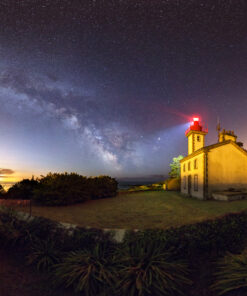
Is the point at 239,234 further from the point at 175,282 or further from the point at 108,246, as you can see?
the point at 108,246

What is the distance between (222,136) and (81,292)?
79.5 feet

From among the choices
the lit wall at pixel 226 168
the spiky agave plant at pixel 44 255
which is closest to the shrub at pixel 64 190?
the spiky agave plant at pixel 44 255

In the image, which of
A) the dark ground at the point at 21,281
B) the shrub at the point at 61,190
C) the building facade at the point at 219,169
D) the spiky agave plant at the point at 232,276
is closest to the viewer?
the spiky agave plant at the point at 232,276

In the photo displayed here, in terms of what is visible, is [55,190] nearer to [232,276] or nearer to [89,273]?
[89,273]

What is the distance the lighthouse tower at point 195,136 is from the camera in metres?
25.3

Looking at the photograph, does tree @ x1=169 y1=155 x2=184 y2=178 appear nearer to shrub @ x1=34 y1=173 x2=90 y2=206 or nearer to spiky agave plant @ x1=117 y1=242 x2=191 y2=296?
shrub @ x1=34 y1=173 x2=90 y2=206

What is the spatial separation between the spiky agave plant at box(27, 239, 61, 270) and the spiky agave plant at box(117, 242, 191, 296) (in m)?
2.52

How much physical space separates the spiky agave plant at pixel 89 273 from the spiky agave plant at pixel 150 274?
37 centimetres

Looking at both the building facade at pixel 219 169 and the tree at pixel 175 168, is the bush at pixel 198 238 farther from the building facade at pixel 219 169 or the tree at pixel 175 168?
the tree at pixel 175 168

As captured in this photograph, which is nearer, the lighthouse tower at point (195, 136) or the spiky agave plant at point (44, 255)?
the spiky agave plant at point (44, 255)

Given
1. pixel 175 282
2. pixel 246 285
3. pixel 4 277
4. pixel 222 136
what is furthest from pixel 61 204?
pixel 222 136

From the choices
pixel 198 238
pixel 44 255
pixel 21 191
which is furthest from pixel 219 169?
pixel 21 191

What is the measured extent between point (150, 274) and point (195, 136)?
2259 cm

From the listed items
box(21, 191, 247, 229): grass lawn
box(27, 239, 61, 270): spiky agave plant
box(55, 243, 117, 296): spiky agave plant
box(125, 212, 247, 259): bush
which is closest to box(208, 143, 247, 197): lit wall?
box(21, 191, 247, 229): grass lawn
